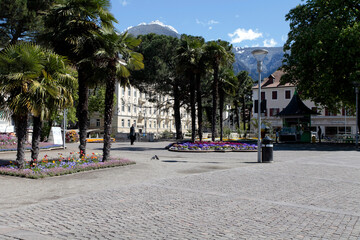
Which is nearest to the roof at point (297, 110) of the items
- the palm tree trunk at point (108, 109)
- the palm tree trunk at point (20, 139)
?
the palm tree trunk at point (108, 109)

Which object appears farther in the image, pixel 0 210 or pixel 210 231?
pixel 0 210

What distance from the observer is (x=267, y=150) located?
1549 cm

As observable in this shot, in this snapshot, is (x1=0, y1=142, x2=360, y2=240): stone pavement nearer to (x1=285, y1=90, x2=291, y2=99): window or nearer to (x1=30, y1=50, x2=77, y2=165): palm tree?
(x1=30, y1=50, x2=77, y2=165): palm tree

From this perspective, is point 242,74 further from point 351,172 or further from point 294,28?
point 351,172

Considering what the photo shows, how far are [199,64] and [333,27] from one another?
1322cm

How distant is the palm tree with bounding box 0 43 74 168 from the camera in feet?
34.9

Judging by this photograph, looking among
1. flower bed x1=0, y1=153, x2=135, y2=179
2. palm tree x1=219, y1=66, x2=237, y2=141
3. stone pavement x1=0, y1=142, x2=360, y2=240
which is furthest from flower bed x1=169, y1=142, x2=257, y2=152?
palm tree x1=219, y1=66, x2=237, y2=141

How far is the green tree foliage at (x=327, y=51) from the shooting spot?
95.2 ft

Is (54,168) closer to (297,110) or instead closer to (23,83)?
(23,83)

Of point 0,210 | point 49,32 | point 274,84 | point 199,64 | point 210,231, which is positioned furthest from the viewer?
point 274,84

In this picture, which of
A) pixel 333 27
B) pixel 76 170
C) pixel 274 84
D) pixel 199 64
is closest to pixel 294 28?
pixel 333 27

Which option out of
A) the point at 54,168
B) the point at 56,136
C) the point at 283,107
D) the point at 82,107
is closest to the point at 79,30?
the point at 82,107

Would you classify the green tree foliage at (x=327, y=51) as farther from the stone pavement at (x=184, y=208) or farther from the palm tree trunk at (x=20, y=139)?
the palm tree trunk at (x=20, y=139)

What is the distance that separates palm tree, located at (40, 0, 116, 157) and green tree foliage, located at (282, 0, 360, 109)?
22.0 m
